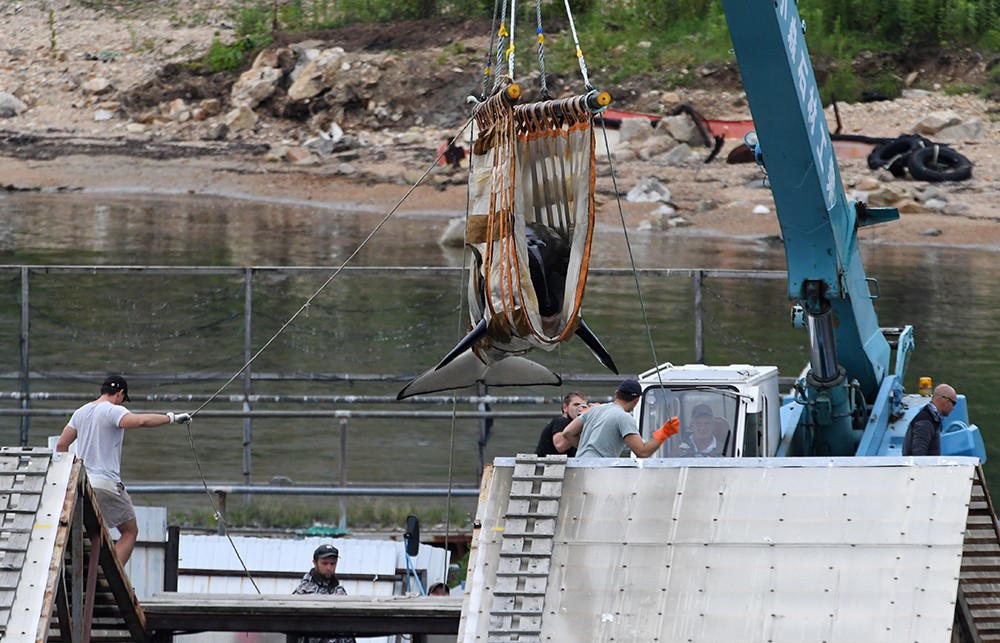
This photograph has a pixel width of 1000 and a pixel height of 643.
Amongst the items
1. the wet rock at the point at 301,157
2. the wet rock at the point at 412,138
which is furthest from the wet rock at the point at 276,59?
the wet rock at the point at 412,138

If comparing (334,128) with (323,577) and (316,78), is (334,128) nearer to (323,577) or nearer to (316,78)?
(316,78)

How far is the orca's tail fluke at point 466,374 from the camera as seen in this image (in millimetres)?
11062

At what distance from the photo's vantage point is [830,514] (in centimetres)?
944

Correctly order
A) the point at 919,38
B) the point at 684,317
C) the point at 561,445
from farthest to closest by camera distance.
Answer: the point at 919,38 → the point at 684,317 → the point at 561,445

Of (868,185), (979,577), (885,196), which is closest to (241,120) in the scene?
(868,185)

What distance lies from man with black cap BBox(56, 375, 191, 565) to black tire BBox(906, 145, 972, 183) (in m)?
28.8

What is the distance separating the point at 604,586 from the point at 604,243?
2676 cm

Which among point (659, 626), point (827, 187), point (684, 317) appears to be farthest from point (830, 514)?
point (684, 317)

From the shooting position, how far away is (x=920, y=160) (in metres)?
37.7

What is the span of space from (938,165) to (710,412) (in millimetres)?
27452

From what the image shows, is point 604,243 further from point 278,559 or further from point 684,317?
point 278,559

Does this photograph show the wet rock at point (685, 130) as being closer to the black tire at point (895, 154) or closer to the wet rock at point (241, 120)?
the black tire at point (895, 154)

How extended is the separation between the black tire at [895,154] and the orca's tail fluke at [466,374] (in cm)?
2784

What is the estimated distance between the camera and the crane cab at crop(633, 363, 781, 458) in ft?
40.9
